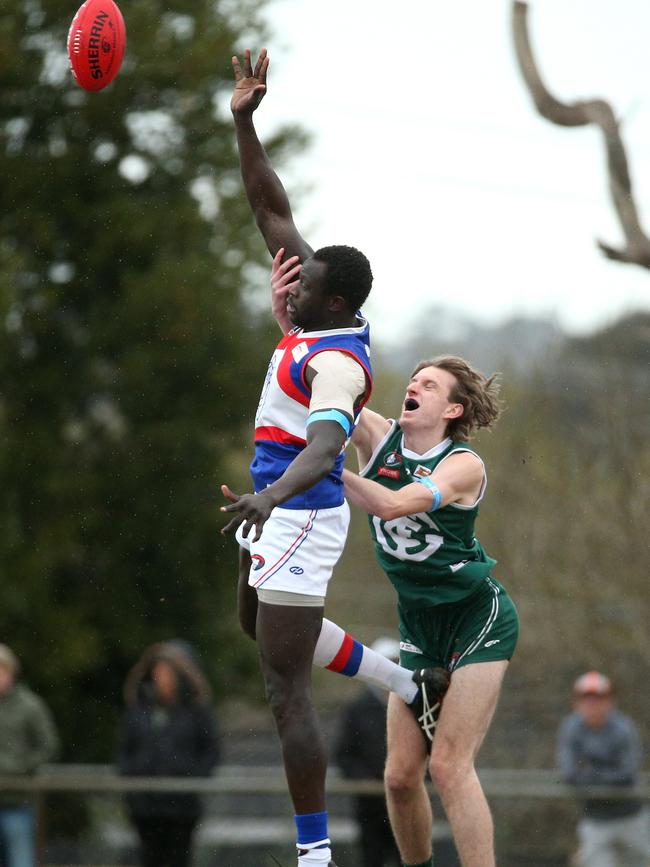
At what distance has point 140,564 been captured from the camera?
542 inches

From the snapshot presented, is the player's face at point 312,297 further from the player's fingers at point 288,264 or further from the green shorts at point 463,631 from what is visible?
the green shorts at point 463,631

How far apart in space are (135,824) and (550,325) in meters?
10.4

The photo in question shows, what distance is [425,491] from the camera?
5.18 meters

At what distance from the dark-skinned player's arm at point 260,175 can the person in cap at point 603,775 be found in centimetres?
475

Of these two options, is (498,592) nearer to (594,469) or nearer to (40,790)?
(40,790)

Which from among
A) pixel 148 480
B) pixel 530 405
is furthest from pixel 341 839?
pixel 530 405

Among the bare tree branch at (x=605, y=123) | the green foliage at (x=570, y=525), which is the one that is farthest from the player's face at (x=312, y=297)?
the green foliage at (x=570, y=525)

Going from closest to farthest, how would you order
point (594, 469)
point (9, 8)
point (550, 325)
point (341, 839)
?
point (341, 839), point (9, 8), point (594, 469), point (550, 325)

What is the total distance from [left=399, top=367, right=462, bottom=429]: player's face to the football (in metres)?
2.00

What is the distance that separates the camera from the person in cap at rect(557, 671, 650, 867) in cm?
871

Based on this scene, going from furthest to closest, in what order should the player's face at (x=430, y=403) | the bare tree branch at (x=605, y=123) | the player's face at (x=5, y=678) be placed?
the player's face at (x=5, y=678)
the bare tree branch at (x=605, y=123)
the player's face at (x=430, y=403)

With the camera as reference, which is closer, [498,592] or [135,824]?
[498,592]

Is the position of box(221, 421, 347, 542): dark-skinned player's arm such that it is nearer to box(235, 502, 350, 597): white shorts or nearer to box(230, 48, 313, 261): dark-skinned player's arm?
box(235, 502, 350, 597): white shorts

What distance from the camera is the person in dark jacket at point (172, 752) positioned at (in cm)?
865
